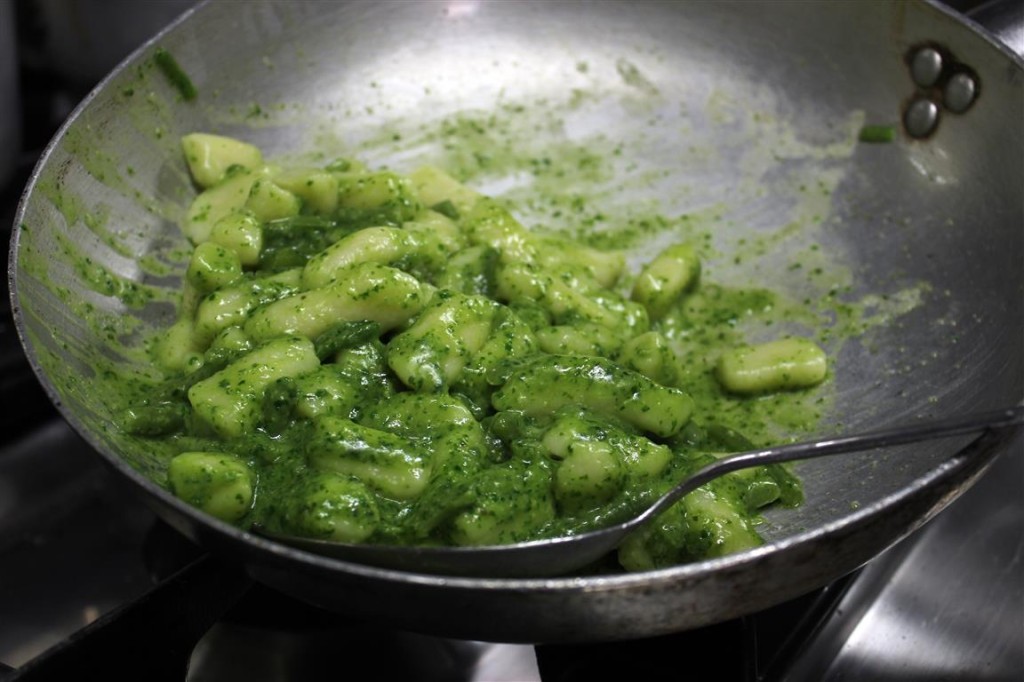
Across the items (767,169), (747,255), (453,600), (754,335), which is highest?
(767,169)

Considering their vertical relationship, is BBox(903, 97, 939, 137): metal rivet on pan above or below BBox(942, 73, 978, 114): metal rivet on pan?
below

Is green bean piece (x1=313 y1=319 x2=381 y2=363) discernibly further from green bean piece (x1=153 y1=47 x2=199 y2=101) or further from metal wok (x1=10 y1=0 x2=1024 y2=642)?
green bean piece (x1=153 y1=47 x2=199 y2=101)

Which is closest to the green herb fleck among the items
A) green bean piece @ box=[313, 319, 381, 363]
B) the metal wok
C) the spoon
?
the metal wok

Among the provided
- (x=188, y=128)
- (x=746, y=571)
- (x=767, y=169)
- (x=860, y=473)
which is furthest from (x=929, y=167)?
(x=188, y=128)

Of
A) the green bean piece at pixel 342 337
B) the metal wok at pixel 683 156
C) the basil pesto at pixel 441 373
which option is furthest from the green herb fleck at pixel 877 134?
the green bean piece at pixel 342 337

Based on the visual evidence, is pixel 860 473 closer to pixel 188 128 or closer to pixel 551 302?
pixel 551 302

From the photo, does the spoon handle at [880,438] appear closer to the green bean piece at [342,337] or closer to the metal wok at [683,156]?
the metal wok at [683,156]
